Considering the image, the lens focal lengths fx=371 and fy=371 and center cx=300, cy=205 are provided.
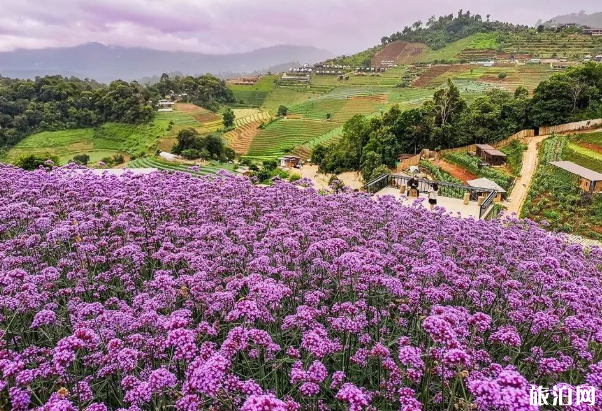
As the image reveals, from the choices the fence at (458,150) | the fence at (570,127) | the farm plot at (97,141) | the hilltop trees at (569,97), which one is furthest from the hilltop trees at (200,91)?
the fence at (570,127)

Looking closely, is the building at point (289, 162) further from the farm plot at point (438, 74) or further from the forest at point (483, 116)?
the farm plot at point (438, 74)

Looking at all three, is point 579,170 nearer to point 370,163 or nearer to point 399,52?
point 370,163

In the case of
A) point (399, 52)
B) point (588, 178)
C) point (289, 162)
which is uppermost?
point (399, 52)

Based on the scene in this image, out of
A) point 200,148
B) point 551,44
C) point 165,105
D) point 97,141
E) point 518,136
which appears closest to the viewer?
point 518,136

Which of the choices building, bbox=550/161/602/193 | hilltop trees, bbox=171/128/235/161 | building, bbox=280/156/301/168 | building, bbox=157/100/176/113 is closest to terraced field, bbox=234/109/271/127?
building, bbox=157/100/176/113

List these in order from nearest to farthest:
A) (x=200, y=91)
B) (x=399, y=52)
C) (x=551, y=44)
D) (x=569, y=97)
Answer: (x=569, y=97), (x=551, y=44), (x=200, y=91), (x=399, y=52)

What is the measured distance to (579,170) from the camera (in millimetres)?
28000

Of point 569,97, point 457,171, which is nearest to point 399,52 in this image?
point 569,97

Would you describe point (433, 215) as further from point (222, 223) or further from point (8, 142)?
point (8, 142)

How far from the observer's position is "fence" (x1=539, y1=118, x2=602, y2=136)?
3897 centimetres

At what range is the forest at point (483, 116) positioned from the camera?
1606 inches

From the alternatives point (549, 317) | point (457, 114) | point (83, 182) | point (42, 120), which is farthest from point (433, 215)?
point (42, 120)

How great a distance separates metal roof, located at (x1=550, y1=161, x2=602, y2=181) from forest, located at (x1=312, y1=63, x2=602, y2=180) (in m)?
11.3

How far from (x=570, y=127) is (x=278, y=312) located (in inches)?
1811
